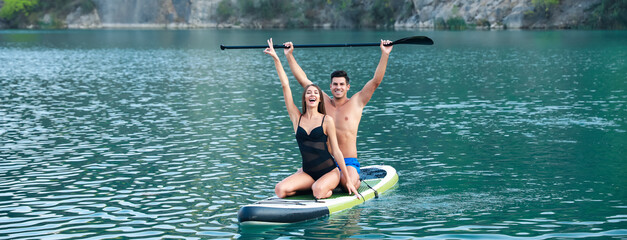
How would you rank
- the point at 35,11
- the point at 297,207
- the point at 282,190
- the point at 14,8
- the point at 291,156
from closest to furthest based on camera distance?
1. the point at 297,207
2. the point at 282,190
3. the point at 291,156
4. the point at 14,8
5. the point at 35,11

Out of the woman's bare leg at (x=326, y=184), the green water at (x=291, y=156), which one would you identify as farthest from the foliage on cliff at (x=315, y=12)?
the woman's bare leg at (x=326, y=184)

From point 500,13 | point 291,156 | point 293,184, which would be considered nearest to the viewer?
point 293,184

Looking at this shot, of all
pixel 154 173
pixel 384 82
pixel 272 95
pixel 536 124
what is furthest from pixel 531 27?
pixel 154 173

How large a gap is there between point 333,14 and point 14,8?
7805cm

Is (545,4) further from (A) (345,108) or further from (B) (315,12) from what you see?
(A) (345,108)

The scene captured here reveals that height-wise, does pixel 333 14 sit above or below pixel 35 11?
below

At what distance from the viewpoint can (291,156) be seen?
1991cm

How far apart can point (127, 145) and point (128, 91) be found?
1643 cm

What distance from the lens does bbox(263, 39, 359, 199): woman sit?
45.1 ft

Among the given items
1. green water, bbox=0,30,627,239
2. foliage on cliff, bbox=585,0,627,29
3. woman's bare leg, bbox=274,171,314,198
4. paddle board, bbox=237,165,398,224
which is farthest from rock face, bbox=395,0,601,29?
woman's bare leg, bbox=274,171,314,198

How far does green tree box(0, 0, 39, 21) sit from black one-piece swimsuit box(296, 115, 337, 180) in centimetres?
18404

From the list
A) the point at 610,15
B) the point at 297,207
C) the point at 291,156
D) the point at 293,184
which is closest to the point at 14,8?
the point at 610,15

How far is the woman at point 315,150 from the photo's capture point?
1374 centimetres

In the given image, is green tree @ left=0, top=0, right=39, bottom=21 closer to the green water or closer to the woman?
the green water
